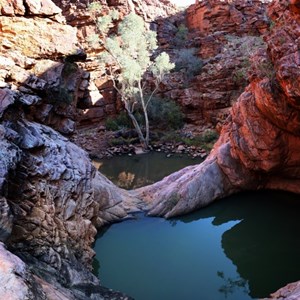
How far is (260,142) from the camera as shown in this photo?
29.7 ft

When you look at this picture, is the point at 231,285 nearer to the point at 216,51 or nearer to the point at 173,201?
the point at 173,201

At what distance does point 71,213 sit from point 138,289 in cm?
205

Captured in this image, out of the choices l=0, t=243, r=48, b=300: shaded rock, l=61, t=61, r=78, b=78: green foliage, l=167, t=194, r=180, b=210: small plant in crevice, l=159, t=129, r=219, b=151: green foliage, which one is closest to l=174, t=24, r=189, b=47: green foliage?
l=159, t=129, r=219, b=151: green foliage

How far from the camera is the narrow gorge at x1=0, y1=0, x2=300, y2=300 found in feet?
16.8

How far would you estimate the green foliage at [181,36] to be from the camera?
29.3 metres

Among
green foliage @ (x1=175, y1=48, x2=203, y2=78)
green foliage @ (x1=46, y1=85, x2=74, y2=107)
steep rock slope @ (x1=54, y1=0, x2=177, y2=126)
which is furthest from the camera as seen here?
green foliage @ (x1=175, y1=48, x2=203, y2=78)

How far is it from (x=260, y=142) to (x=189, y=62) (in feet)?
57.6

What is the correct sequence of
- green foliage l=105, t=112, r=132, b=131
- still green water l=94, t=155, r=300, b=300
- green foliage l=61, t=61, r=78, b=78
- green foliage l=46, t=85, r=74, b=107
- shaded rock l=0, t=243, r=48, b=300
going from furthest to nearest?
1. green foliage l=105, t=112, r=132, b=131
2. green foliage l=61, t=61, r=78, b=78
3. green foliage l=46, t=85, r=74, b=107
4. still green water l=94, t=155, r=300, b=300
5. shaded rock l=0, t=243, r=48, b=300

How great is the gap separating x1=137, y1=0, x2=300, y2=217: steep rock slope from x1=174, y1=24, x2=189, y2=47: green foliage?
2016 centimetres

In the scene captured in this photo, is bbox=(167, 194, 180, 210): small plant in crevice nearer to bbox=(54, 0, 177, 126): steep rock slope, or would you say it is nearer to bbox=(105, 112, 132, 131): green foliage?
bbox=(54, 0, 177, 126): steep rock slope

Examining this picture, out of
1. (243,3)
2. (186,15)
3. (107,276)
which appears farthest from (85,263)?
(186,15)

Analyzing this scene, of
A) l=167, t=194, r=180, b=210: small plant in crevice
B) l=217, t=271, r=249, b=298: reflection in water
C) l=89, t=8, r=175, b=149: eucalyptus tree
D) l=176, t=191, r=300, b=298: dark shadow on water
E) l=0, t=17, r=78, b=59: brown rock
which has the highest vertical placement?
l=89, t=8, r=175, b=149: eucalyptus tree

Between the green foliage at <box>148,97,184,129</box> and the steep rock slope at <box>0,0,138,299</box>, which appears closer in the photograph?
the steep rock slope at <box>0,0,138,299</box>

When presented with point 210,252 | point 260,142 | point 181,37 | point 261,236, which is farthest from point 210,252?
point 181,37
